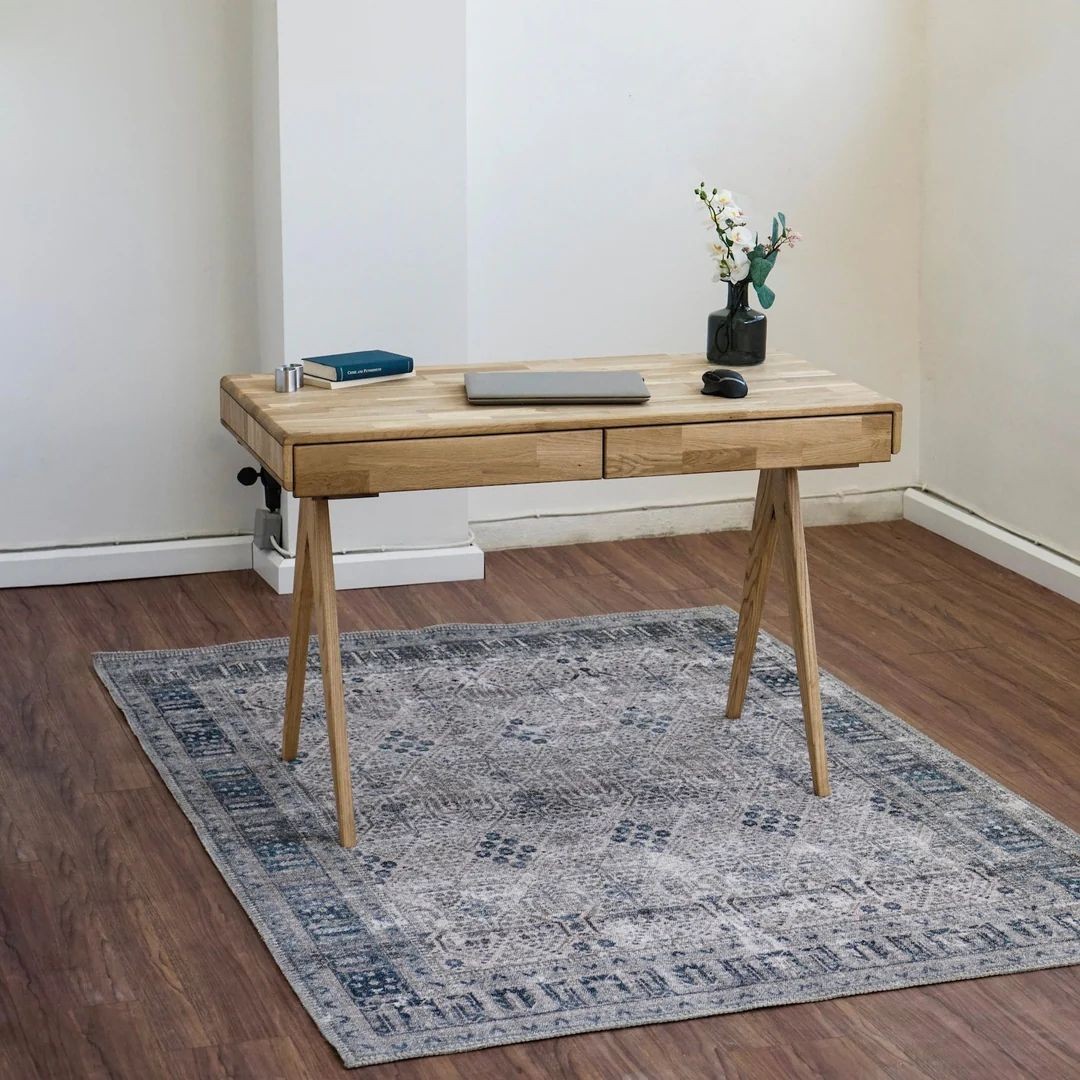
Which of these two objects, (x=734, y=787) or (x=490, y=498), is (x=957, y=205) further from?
(x=734, y=787)

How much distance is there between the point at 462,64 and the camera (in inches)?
165

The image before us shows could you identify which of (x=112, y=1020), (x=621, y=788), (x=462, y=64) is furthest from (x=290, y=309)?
(x=112, y=1020)

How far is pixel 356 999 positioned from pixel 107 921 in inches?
18.9

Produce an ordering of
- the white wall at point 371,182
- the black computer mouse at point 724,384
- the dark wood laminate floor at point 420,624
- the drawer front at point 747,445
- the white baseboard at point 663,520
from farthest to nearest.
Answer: the white baseboard at point 663,520
the white wall at point 371,182
the black computer mouse at point 724,384
the drawer front at point 747,445
the dark wood laminate floor at point 420,624

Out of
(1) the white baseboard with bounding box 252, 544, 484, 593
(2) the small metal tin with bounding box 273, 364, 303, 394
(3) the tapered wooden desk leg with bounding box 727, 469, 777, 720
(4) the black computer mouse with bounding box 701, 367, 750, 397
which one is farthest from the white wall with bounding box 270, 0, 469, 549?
(4) the black computer mouse with bounding box 701, 367, 750, 397

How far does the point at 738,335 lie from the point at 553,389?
512 mm

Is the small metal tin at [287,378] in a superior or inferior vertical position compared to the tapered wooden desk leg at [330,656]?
superior

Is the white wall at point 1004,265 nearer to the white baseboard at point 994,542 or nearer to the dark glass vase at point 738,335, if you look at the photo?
the white baseboard at point 994,542

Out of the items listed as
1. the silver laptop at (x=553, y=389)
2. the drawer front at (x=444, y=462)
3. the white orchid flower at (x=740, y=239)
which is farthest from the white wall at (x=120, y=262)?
the drawer front at (x=444, y=462)

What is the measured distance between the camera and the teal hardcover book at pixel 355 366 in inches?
124

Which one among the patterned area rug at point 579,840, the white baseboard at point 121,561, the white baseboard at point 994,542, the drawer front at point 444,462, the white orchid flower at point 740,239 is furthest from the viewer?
the white baseboard at point 994,542

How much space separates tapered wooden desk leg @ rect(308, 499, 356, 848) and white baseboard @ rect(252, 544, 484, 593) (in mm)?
1371

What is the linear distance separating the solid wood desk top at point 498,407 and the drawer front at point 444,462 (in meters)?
0.02

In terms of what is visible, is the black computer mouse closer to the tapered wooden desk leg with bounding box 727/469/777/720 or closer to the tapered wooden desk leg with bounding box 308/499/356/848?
the tapered wooden desk leg with bounding box 727/469/777/720
